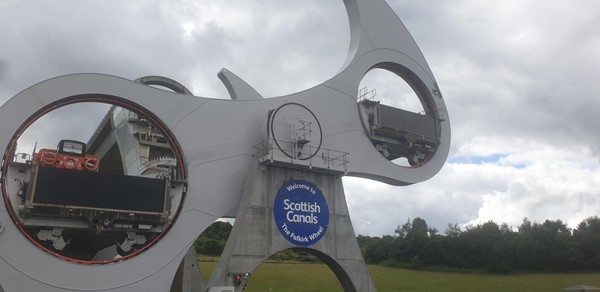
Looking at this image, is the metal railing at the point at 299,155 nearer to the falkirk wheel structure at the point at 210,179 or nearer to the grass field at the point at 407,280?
the falkirk wheel structure at the point at 210,179

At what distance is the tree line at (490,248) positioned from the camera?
53.1 metres

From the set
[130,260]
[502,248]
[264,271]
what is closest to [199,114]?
[130,260]

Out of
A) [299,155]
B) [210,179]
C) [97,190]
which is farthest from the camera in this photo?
[299,155]

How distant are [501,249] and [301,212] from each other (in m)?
40.4

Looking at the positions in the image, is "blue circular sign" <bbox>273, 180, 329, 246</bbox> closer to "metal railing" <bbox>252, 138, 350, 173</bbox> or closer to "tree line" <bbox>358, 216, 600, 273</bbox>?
"metal railing" <bbox>252, 138, 350, 173</bbox>

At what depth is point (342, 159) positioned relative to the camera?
2372 cm

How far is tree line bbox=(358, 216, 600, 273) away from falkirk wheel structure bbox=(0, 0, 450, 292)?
33166mm

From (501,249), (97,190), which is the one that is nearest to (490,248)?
(501,249)

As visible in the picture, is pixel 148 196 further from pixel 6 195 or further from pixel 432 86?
pixel 432 86

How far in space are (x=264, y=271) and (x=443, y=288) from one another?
16315mm

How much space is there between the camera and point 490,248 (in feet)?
186

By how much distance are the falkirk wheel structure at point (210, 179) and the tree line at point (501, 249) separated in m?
33.2

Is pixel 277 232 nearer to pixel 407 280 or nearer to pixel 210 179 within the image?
pixel 210 179

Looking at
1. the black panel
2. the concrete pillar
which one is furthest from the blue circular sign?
the black panel
